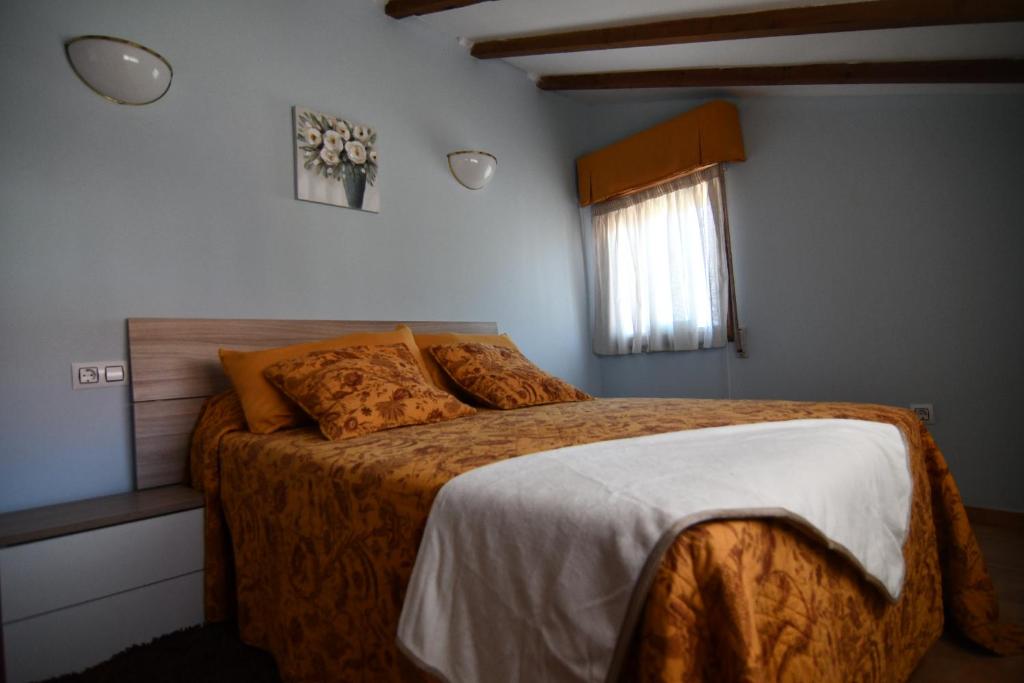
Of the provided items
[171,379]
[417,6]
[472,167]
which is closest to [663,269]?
[472,167]

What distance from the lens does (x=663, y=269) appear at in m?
3.54

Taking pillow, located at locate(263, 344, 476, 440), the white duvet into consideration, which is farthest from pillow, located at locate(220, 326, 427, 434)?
the white duvet

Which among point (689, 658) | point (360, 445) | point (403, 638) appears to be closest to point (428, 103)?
point (360, 445)

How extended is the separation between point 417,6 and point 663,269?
1.98 metres

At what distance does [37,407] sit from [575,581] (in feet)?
6.29

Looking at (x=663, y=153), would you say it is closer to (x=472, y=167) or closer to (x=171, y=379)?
(x=472, y=167)

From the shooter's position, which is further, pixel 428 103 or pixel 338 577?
pixel 428 103

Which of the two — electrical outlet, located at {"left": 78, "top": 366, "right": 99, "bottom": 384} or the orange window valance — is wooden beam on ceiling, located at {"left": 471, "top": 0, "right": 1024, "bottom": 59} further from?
electrical outlet, located at {"left": 78, "top": 366, "right": 99, "bottom": 384}

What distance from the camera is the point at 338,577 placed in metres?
1.28

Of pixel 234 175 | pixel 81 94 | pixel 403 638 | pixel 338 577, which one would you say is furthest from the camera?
pixel 234 175

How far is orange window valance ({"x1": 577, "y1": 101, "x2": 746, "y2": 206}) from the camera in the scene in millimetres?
3146

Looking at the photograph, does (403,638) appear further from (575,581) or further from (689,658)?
(689,658)

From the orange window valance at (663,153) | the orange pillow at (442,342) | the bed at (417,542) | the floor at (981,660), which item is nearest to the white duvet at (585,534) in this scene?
the bed at (417,542)

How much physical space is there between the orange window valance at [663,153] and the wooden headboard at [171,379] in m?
2.40
